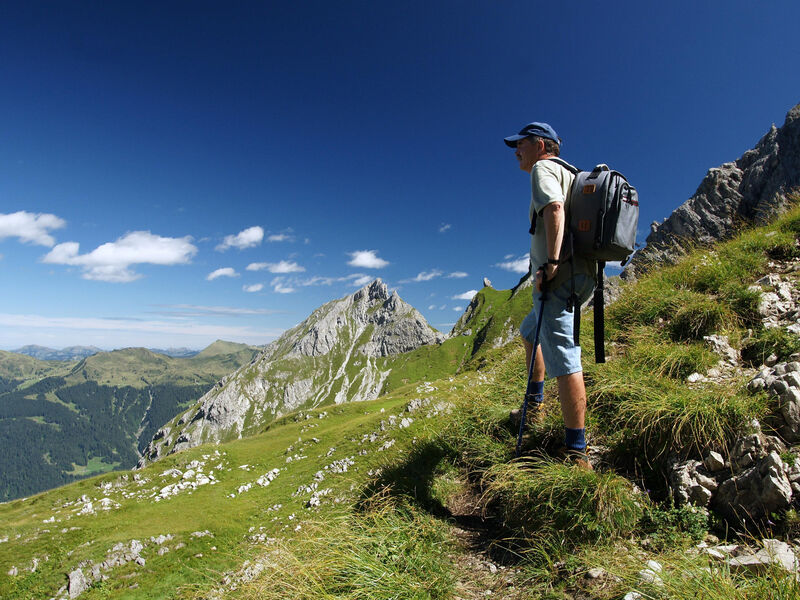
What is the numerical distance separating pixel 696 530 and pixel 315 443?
18149 millimetres

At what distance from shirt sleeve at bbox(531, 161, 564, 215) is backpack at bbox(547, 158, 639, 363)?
30cm

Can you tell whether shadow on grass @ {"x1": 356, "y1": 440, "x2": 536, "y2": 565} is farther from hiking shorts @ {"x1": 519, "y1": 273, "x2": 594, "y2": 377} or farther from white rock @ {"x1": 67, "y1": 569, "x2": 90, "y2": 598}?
white rock @ {"x1": 67, "y1": 569, "x2": 90, "y2": 598}

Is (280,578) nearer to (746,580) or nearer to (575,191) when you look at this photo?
(746,580)

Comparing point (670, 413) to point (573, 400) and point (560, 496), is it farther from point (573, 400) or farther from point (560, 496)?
point (560, 496)

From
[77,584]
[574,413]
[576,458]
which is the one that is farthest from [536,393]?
[77,584]

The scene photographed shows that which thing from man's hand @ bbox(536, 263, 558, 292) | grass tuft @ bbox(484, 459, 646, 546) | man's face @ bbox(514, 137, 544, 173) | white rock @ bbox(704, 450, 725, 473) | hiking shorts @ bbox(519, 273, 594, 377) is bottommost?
grass tuft @ bbox(484, 459, 646, 546)

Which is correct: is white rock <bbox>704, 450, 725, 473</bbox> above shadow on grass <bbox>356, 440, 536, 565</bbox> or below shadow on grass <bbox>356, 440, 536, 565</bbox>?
above

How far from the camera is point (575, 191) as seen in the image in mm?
4785

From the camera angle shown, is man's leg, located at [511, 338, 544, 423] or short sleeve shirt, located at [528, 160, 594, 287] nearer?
short sleeve shirt, located at [528, 160, 594, 287]

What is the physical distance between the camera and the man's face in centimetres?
553

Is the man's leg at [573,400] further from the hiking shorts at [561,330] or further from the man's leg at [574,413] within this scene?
the hiking shorts at [561,330]

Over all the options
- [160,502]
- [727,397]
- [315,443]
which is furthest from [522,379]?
[160,502]

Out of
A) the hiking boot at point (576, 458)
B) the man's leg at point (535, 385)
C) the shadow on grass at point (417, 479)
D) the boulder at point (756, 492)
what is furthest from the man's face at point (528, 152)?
the shadow on grass at point (417, 479)

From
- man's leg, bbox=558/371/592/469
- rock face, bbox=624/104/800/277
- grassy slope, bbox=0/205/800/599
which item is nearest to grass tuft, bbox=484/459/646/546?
grassy slope, bbox=0/205/800/599
